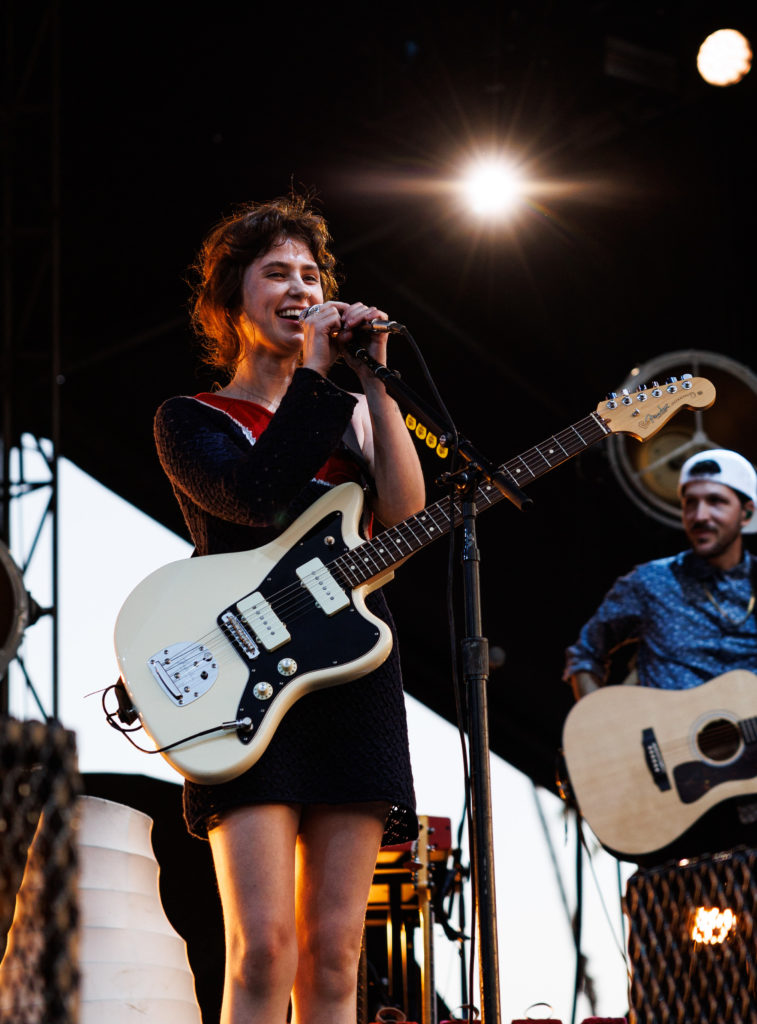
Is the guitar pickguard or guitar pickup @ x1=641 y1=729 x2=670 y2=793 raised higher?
guitar pickup @ x1=641 y1=729 x2=670 y2=793

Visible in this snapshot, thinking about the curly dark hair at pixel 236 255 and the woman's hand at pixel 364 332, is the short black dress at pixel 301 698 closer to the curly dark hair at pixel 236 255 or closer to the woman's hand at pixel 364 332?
the woman's hand at pixel 364 332

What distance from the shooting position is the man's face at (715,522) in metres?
4.65

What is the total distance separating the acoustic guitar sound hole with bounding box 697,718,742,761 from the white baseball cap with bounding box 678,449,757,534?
85 centimetres

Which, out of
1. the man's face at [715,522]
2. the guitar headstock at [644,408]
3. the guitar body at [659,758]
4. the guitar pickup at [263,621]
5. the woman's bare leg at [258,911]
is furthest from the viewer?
the man's face at [715,522]

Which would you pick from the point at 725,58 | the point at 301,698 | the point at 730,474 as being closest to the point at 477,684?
the point at 301,698

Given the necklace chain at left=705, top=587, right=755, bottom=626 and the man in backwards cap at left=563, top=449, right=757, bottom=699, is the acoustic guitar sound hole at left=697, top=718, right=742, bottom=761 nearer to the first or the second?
the man in backwards cap at left=563, top=449, right=757, bottom=699

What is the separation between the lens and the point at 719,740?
430 cm

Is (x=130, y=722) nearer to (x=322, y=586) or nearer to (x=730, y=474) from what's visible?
(x=322, y=586)

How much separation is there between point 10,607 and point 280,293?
338cm

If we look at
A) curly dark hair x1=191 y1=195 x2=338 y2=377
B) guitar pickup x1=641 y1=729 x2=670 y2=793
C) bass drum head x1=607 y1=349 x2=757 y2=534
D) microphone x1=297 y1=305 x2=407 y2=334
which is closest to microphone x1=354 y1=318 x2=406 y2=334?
microphone x1=297 y1=305 x2=407 y2=334

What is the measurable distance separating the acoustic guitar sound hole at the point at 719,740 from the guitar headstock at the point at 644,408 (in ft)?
6.08

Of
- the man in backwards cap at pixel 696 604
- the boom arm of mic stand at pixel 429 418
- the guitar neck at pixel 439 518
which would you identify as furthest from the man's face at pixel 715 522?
the boom arm of mic stand at pixel 429 418

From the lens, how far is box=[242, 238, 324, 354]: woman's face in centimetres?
265

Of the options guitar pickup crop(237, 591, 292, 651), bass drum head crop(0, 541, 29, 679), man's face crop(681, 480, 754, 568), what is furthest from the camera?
bass drum head crop(0, 541, 29, 679)
